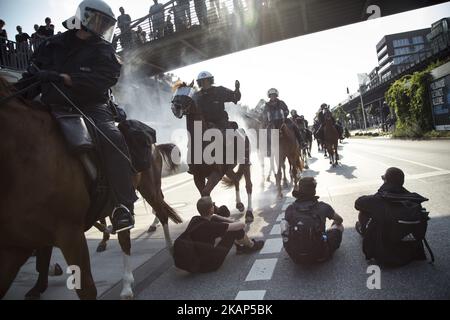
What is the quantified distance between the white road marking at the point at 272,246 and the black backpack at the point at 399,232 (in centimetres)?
146

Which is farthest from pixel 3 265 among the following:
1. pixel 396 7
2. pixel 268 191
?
pixel 396 7

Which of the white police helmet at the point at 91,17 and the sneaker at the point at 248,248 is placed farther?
the sneaker at the point at 248,248

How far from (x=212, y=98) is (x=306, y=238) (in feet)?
12.2

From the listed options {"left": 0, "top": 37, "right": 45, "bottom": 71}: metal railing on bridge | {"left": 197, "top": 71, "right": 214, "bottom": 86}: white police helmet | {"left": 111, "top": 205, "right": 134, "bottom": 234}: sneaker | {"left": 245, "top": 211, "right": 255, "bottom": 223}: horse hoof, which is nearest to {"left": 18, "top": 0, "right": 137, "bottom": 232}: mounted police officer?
{"left": 111, "top": 205, "right": 134, "bottom": 234}: sneaker

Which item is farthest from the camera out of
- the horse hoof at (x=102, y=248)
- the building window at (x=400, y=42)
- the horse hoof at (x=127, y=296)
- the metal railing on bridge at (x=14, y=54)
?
the building window at (x=400, y=42)

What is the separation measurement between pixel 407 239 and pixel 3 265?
3.82m

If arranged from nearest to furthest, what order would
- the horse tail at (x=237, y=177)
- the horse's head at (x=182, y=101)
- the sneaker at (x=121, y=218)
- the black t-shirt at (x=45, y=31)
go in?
the sneaker at (x=121, y=218), the horse's head at (x=182, y=101), the horse tail at (x=237, y=177), the black t-shirt at (x=45, y=31)

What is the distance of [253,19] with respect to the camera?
19.2 metres

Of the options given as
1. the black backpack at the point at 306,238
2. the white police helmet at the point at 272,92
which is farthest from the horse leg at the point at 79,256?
the white police helmet at the point at 272,92

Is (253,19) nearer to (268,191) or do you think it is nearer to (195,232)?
(268,191)

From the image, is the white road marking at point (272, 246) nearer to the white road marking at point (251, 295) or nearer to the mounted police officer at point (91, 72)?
the white road marking at point (251, 295)

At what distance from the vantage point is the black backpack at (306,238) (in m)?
3.98

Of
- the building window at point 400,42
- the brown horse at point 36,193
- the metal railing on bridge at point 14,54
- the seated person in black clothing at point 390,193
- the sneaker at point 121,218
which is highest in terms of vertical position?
the building window at point 400,42

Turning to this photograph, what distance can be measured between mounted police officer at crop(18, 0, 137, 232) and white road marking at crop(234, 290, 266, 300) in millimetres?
1358
